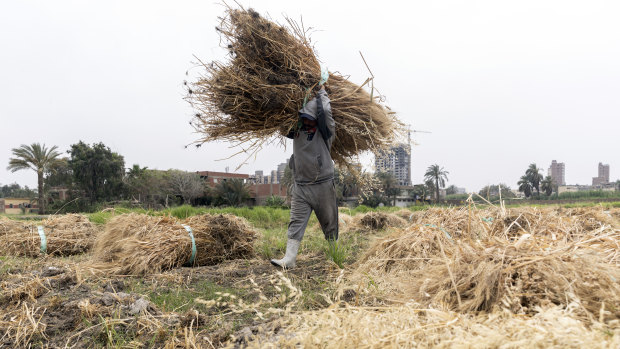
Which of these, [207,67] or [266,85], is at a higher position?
[207,67]

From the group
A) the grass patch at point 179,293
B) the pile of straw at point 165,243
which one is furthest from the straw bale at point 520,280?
the pile of straw at point 165,243

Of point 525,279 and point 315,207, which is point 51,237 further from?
point 525,279

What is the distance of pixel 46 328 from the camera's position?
1899 millimetres

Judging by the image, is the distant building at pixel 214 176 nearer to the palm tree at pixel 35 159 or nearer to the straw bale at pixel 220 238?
the palm tree at pixel 35 159

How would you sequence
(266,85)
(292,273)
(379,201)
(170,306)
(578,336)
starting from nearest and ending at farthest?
(578,336) < (170,306) < (292,273) < (266,85) < (379,201)

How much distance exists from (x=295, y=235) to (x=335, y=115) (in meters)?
1.26

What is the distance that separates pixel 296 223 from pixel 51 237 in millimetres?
3436

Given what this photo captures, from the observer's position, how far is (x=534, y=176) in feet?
204

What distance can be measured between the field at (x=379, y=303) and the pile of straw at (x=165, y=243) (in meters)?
0.16

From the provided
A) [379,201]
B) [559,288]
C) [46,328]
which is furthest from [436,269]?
[379,201]

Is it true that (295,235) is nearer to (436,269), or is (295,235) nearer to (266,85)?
(266,85)

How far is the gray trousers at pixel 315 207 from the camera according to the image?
3679 mm

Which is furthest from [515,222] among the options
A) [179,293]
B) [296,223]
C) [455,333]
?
[179,293]

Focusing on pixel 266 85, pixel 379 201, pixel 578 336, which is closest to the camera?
pixel 578 336
